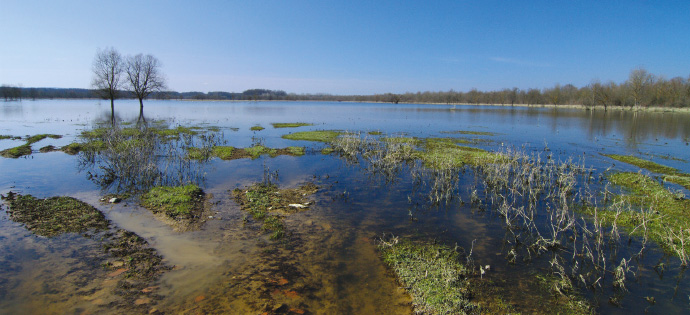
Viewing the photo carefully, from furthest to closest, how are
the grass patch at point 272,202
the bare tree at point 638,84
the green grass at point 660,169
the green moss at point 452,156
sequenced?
the bare tree at point 638,84, the green moss at point 452,156, the green grass at point 660,169, the grass patch at point 272,202

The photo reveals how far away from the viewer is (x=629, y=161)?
19.0 metres

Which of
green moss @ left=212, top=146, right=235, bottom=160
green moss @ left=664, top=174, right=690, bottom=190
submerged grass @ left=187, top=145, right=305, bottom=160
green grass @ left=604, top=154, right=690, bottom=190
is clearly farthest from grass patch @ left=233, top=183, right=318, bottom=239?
green grass @ left=604, top=154, right=690, bottom=190

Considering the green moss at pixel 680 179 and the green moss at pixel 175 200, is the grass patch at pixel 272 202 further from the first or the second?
the green moss at pixel 680 179

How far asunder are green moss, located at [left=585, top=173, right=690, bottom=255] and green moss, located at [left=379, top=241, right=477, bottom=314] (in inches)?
168

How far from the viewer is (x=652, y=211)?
10.2 m

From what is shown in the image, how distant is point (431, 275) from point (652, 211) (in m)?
9.25

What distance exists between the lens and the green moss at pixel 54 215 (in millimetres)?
8680

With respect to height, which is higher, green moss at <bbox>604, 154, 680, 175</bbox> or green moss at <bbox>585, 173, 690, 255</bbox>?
green moss at <bbox>604, 154, 680, 175</bbox>

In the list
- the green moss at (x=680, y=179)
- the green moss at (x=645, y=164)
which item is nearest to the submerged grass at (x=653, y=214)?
the green moss at (x=680, y=179)

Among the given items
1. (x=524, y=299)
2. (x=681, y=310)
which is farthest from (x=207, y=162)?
(x=681, y=310)

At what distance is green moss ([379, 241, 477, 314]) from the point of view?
5.77 m

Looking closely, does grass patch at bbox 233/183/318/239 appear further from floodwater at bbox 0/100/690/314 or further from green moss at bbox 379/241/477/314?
green moss at bbox 379/241/477/314

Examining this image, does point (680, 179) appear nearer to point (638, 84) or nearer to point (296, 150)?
point (296, 150)

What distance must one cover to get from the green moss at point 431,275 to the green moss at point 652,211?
4270mm
